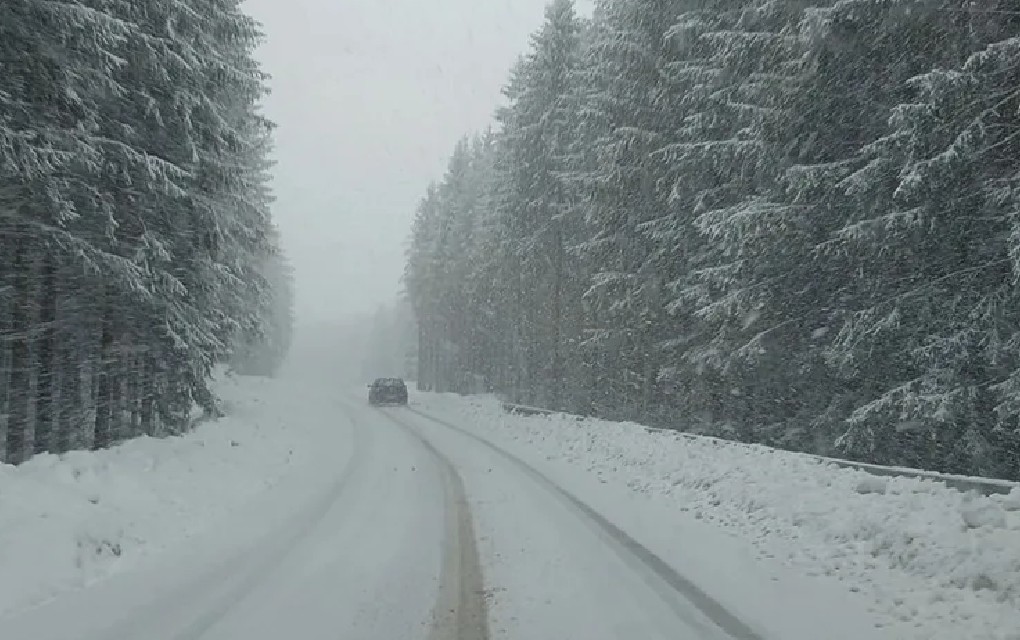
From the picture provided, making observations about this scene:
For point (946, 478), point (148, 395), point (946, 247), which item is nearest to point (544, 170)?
point (148, 395)

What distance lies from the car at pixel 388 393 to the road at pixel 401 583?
2672cm

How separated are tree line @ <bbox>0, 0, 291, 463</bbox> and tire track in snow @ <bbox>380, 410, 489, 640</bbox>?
6740mm

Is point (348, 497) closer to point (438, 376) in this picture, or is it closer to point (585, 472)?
point (585, 472)

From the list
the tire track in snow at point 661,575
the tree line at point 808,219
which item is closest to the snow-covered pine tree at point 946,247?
the tree line at point 808,219

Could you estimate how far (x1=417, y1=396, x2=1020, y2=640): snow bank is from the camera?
612 cm

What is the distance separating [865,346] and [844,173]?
3.26 m

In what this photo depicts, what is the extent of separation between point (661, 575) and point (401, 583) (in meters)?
2.54

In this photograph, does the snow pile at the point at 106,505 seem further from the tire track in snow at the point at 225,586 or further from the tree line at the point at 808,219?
the tree line at the point at 808,219

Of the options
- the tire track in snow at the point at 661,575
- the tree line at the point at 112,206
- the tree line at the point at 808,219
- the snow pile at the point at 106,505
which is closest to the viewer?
the tire track in snow at the point at 661,575

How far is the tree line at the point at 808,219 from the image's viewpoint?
1152 centimetres

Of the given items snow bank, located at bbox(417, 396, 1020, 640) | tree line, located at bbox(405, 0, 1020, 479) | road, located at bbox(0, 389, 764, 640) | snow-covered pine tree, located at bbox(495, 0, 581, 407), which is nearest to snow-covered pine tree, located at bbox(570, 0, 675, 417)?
tree line, located at bbox(405, 0, 1020, 479)

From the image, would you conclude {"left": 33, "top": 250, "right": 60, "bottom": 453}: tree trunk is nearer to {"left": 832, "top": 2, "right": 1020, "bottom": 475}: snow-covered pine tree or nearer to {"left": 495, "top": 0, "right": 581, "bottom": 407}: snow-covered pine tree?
{"left": 832, "top": 2, "right": 1020, "bottom": 475}: snow-covered pine tree

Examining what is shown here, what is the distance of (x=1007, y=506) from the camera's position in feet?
23.7

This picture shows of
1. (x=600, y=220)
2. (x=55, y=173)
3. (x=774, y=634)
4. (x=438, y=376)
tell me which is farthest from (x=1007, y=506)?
(x=438, y=376)
